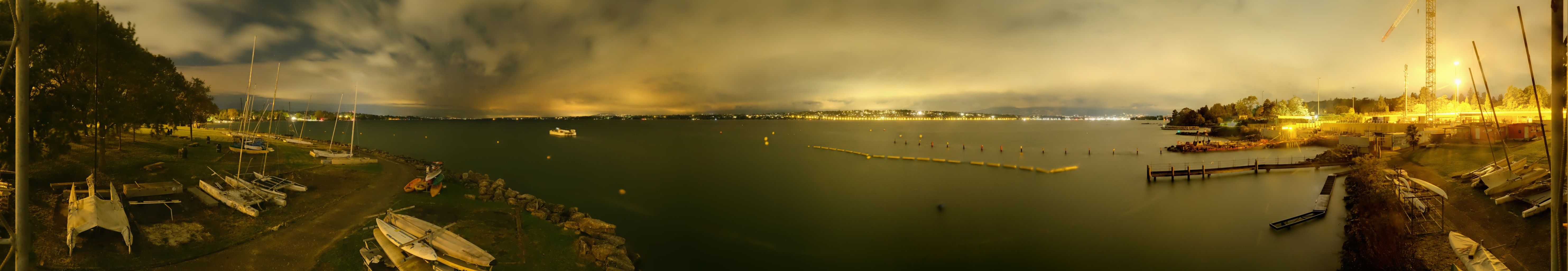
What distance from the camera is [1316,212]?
23.1 metres

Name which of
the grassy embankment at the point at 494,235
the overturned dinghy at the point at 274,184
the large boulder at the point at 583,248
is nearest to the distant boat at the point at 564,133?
the overturned dinghy at the point at 274,184

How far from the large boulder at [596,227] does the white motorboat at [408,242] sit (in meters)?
5.26

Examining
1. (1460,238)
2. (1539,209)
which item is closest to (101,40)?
(1460,238)

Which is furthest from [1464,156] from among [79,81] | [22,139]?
[79,81]

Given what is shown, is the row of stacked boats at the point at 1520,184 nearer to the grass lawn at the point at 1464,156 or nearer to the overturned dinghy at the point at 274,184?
the grass lawn at the point at 1464,156

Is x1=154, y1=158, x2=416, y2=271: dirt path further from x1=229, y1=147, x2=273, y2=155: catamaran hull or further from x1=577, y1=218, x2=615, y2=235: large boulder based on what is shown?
x1=229, y1=147, x2=273, y2=155: catamaran hull

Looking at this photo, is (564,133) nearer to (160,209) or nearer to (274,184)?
(274,184)

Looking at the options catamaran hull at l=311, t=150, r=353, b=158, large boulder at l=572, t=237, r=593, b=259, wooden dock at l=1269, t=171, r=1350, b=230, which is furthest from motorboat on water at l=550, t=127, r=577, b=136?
wooden dock at l=1269, t=171, r=1350, b=230

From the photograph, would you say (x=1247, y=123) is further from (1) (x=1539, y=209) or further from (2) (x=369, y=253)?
(2) (x=369, y=253)

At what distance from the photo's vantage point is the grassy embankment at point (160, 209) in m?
12.4

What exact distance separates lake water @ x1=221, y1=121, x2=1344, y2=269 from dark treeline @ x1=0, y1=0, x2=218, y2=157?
1624 cm

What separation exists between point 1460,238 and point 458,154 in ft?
228

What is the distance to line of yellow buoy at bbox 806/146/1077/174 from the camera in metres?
42.9

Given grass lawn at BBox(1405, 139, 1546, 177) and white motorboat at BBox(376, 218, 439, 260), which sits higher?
grass lawn at BBox(1405, 139, 1546, 177)
